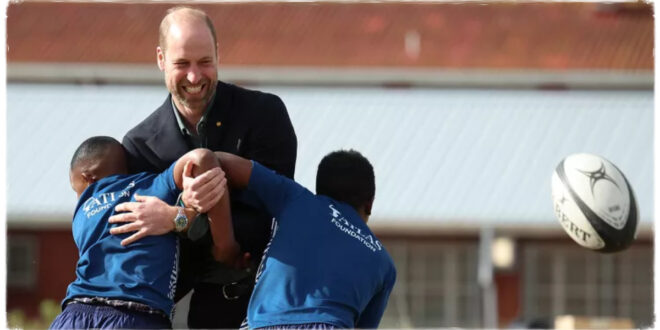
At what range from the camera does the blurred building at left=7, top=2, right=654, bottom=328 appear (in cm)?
1922

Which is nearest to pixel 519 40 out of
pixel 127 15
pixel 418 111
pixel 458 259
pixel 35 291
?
pixel 418 111

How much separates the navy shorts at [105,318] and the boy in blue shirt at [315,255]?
428 millimetres

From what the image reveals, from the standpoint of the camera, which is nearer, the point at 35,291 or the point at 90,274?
the point at 90,274

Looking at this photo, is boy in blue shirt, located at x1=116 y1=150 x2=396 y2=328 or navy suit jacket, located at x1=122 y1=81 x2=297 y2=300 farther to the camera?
navy suit jacket, located at x1=122 y1=81 x2=297 y2=300

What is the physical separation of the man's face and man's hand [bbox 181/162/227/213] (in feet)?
1.46

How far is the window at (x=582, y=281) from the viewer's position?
2078cm

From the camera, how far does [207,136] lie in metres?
5.34

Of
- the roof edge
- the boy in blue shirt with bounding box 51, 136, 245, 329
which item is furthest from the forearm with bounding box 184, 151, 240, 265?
the roof edge

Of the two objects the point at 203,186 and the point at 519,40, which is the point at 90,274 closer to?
the point at 203,186

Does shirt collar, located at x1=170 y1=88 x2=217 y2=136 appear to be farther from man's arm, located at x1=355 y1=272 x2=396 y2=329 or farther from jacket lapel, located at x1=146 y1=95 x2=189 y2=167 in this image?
man's arm, located at x1=355 y1=272 x2=396 y2=329

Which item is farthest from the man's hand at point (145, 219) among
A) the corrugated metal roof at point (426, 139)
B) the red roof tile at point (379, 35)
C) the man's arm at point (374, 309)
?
the red roof tile at point (379, 35)

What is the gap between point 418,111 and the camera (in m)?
20.9

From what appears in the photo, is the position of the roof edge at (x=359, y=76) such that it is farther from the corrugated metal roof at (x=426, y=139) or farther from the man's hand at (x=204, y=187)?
the man's hand at (x=204, y=187)

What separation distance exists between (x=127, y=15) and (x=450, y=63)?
676 cm
